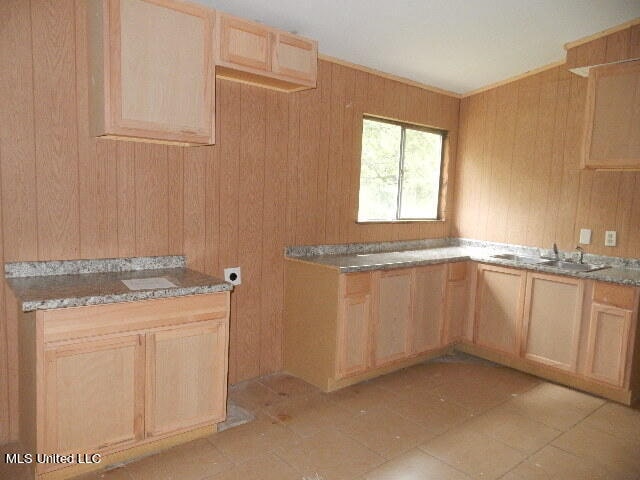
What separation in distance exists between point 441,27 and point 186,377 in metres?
2.70

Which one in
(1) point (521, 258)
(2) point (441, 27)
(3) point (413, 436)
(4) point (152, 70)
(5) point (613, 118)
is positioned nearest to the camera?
(4) point (152, 70)

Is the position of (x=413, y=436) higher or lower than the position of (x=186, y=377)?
lower

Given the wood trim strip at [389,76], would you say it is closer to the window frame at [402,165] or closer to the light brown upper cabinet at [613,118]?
the window frame at [402,165]

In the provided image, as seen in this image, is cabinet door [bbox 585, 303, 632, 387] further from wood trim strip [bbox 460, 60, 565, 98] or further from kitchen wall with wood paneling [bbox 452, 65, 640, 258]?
wood trim strip [bbox 460, 60, 565, 98]

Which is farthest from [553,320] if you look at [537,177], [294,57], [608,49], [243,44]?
[243,44]

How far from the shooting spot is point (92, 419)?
7.06 feet

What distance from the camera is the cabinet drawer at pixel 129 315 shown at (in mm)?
2008

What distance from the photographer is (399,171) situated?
424 cm

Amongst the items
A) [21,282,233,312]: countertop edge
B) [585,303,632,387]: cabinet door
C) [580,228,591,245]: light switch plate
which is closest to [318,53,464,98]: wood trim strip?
[580,228,591,245]: light switch plate

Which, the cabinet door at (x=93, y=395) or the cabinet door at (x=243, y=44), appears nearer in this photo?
the cabinet door at (x=93, y=395)

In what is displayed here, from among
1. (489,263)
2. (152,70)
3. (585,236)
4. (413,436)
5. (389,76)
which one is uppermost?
(389,76)

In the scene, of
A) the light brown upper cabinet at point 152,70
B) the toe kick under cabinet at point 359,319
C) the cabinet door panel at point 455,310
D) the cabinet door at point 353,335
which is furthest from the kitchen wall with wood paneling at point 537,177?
the light brown upper cabinet at point 152,70

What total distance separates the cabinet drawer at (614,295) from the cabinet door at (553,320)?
109mm

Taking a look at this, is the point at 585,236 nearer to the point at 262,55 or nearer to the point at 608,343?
the point at 608,343
